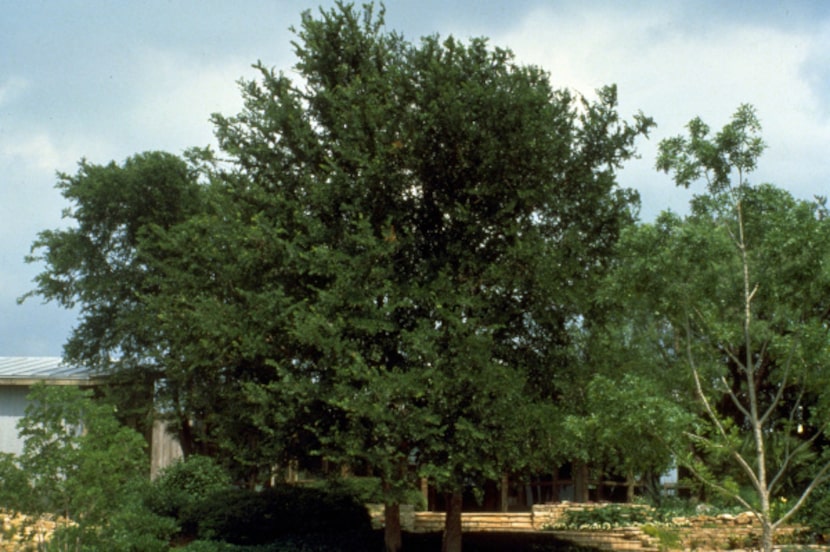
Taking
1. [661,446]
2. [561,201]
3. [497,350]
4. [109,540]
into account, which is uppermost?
[561,201]

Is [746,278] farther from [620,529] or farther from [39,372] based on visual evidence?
[39,372]

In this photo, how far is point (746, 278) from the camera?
13.4 meters

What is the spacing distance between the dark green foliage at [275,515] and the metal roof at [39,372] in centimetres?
623

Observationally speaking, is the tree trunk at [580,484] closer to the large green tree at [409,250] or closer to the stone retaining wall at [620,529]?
the stone retaining wall at [620,529]

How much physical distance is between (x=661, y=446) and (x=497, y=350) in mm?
4399

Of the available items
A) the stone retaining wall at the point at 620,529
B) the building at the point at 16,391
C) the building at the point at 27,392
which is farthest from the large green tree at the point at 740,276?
the building at the point at 16,391

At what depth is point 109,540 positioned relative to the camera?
13031mm

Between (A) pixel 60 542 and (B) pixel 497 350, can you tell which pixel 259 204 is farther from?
(A) pixel 60 542

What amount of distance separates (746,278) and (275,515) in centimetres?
1206

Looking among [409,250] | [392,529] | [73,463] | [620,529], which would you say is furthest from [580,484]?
[73,463]

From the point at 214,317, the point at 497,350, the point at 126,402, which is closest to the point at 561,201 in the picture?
the point at 497,350

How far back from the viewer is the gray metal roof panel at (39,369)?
25328mm

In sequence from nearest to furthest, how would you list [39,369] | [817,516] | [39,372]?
[817,516] → [39,372] → [39,369]

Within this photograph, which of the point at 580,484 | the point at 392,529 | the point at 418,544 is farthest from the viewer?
the point at 580,484
